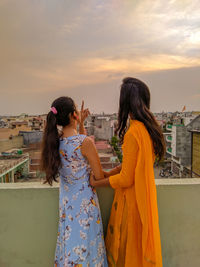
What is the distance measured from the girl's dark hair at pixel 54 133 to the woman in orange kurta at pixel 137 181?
9.6 inches

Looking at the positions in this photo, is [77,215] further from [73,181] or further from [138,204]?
[138,204]

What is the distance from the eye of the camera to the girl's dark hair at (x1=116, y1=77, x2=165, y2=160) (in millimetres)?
1092

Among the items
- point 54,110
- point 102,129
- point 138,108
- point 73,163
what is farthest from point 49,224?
point 102,129

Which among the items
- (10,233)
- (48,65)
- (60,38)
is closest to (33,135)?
(48,65)

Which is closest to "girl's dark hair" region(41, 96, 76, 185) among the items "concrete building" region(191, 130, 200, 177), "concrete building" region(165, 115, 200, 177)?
"concrete building" region(191, 130, 200, 177)

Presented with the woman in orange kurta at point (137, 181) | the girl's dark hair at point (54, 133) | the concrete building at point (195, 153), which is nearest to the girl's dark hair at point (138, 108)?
the woman in orange kurta at point (137, 181)

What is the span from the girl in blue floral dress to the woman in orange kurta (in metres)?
0.12

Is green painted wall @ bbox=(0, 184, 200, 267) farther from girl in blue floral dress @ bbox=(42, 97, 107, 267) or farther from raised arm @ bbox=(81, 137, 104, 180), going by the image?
raised arm @ bbox=(81, 137, 104, 180)

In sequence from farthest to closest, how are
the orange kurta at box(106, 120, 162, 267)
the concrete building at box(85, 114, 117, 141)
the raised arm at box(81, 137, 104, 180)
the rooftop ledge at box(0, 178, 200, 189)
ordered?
the concrete building at box(85, 114, 117, 141) → the rooftop ledge at box(0, 178, 200, 189) → the raised arm at box(81, 137, 104, 180) → the orange kurta at box(106, 120, 162, 267)

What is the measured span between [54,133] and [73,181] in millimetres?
269

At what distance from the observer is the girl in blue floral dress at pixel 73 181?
1.18 m

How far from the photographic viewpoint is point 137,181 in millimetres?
1071

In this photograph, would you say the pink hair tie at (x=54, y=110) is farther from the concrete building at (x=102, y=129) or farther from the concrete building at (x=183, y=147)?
the concrete building at (x=102, y=129)

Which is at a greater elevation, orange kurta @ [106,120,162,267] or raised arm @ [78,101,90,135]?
raised arm @ [78,101,90,135]
